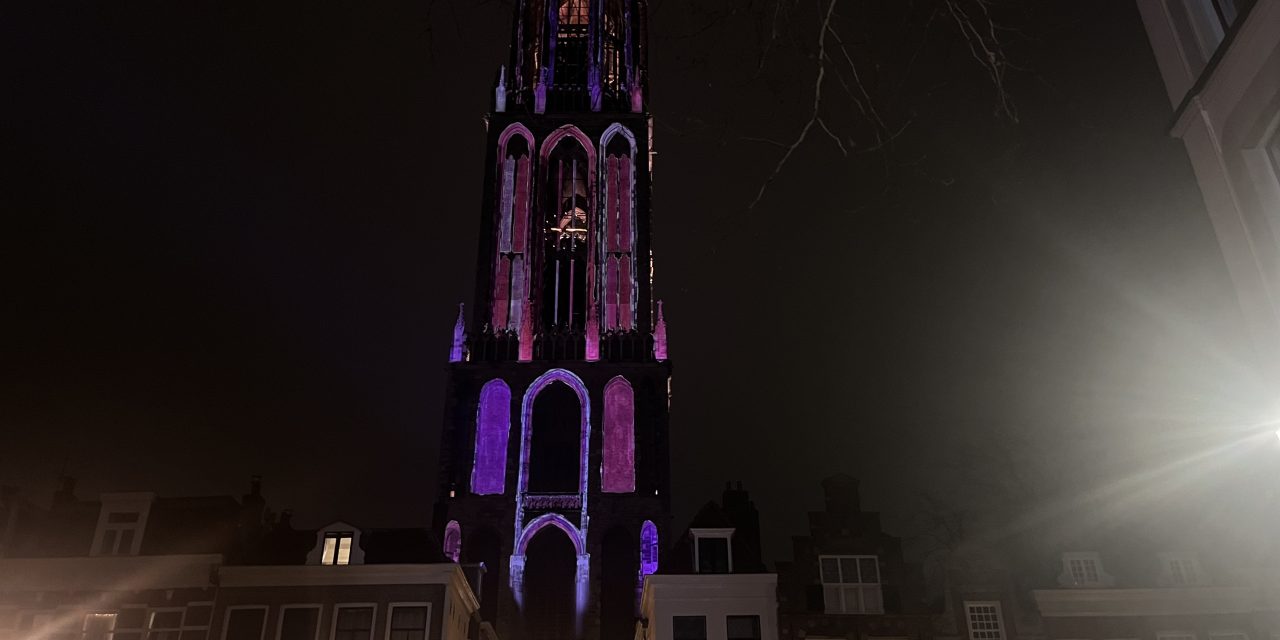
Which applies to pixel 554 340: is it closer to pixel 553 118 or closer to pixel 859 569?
pixel 553 118

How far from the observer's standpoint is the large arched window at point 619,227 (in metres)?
40.7

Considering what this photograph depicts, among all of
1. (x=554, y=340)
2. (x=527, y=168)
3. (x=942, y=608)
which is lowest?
(x=942, y=608)

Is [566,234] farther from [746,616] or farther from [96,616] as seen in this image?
[96,616]

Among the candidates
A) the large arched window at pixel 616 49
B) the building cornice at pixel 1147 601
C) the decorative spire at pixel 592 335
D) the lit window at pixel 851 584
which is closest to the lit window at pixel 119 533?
the lit window at pixel 851 584

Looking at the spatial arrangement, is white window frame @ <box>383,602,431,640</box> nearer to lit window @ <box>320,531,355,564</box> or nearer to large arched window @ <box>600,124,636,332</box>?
lit window @ <box>320,531,355,564</box>

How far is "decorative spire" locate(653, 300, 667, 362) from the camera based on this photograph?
3956 cm

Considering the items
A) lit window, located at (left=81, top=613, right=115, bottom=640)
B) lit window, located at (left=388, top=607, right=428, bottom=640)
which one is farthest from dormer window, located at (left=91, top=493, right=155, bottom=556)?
lit window, located at (left=388, top=607, right=428, bottom=640)

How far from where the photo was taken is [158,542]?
25406 millimetres

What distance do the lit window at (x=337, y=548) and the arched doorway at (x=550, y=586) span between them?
1224 cm

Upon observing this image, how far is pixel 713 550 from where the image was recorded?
2544cm

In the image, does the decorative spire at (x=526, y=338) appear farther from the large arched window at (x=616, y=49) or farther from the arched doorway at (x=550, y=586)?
the large arched window at (x=616, y=49)

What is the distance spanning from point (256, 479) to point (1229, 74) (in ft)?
92.2

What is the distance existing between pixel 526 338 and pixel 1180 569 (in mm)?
23509

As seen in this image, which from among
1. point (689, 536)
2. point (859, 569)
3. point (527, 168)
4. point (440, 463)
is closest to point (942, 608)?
point (859, 569)
